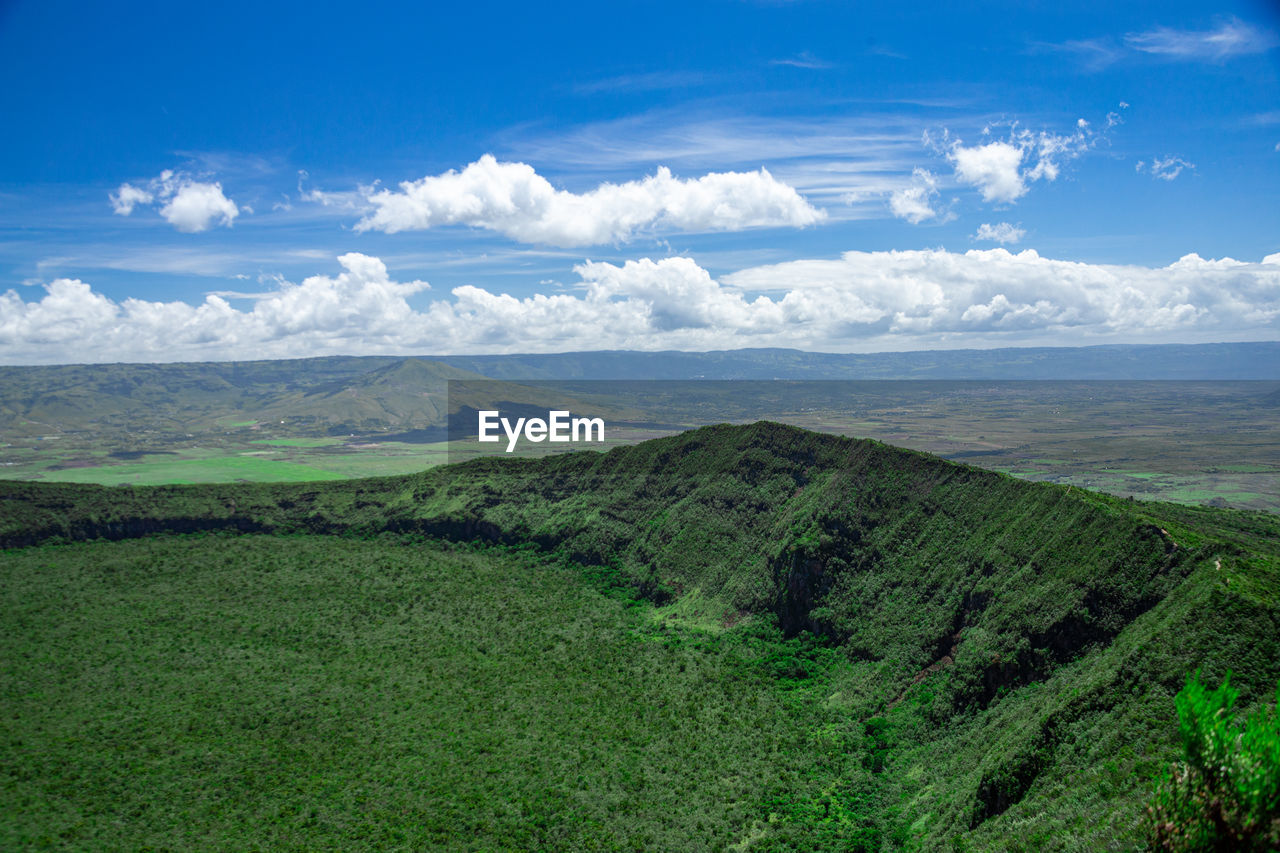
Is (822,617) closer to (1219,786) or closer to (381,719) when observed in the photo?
(381,719)

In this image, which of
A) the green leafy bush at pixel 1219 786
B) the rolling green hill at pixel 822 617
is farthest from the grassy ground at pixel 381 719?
the green leafy bush at pixel 1219 786

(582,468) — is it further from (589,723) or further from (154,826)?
(154,826)

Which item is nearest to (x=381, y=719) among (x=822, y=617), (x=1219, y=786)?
(x=822, y=617)

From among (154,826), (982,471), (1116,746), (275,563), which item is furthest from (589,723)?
(275,563)

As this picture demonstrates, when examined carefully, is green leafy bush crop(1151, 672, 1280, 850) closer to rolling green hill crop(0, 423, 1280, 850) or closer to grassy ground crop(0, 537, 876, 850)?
rolling green hill crop(0, 423, 1280, 850)

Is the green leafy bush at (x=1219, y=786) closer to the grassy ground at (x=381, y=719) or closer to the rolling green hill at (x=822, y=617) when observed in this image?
the rolling green hill at (x=822, y=617)

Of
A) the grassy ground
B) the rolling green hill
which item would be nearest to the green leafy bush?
the rolling green hill
